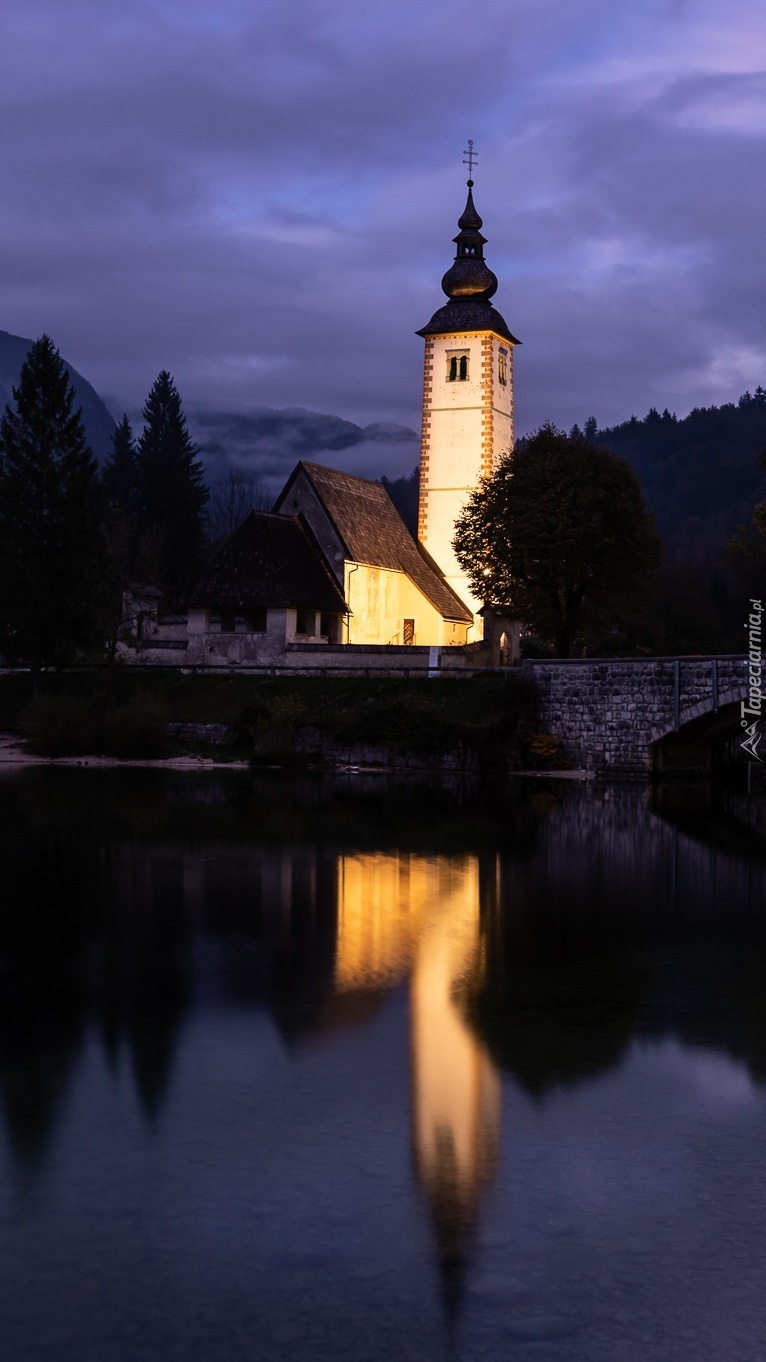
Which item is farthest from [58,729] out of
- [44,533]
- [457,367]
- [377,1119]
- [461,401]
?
[377,1119]

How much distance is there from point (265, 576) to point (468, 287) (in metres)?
21.0

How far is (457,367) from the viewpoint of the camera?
66.7 m

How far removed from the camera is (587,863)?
973 inches

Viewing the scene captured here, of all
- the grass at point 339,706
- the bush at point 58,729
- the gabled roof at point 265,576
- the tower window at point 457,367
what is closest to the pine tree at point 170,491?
the tower window at point 457,367

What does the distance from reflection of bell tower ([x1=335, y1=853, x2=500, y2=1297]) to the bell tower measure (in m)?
42.8

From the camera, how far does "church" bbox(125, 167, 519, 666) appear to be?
56062 millimetres

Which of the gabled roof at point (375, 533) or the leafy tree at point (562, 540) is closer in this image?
the leafy tree at point (562, 540)

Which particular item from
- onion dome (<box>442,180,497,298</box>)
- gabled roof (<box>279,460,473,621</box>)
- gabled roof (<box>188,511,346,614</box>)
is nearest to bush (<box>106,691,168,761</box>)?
gabled roof (<box>188,511,346,614</box>)

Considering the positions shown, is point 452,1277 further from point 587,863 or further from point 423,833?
point 423,833

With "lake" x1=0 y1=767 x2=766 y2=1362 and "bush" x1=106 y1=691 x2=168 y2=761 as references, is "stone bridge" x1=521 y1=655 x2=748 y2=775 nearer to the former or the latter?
"bush" x1=106 y1=691 x2=168 y2=761

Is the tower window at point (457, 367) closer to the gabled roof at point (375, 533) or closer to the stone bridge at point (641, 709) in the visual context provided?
the gabled roof at point (375, 533)

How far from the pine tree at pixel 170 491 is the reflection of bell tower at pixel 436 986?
65908mm

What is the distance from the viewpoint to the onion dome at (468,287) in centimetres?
6669

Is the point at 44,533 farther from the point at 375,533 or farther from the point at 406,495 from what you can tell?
the point at 406,495
